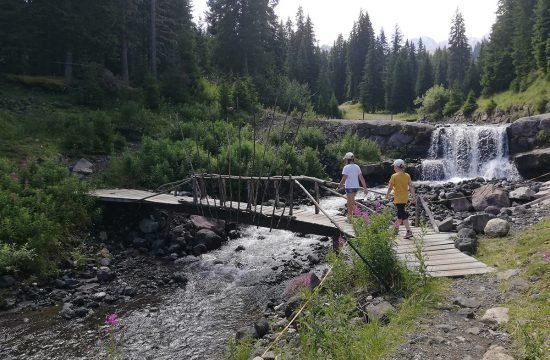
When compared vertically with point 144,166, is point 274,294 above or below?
below

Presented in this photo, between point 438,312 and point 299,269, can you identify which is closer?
point 438,312

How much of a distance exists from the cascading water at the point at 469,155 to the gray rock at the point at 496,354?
25.7 meters

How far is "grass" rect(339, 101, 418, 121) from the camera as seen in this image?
2482 inches

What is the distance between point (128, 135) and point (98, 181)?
7612 mm

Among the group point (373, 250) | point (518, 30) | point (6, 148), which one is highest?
point (518, 30)

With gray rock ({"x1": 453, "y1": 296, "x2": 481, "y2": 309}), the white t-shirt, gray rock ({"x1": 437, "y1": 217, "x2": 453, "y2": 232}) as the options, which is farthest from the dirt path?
the white t-shirt

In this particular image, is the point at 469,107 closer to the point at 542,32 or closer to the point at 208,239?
the point at 542,32

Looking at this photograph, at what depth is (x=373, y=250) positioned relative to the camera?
22.6 ft

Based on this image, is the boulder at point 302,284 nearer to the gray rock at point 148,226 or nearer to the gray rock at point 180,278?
the gray rock at point 180,278

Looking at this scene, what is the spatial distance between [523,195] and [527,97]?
38523 mm

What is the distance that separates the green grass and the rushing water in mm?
44766

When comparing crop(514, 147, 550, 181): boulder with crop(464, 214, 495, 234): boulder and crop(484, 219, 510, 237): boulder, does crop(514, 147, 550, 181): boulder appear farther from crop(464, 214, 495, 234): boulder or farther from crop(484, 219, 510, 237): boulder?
crop(484, 219, 510, 237): boulder

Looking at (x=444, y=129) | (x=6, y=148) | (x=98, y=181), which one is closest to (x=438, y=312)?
(x=98, y=181)

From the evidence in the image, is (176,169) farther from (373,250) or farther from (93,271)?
(373,250)
